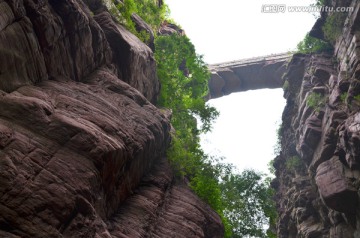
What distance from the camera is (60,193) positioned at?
9773mm

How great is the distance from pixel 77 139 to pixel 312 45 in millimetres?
40360

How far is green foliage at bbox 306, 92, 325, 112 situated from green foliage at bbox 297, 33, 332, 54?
918cm

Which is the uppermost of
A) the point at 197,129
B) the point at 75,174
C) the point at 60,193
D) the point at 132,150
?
the point at 197,129

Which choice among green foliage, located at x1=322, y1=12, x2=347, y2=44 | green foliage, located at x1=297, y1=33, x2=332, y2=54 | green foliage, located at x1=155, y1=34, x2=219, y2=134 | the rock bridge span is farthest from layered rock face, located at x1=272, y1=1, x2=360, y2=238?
the rock bridge span

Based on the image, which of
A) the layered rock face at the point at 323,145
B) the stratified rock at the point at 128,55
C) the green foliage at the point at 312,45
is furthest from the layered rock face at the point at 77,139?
the green foliage at the point at 312,45

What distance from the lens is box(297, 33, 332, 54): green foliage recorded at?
41.2 meters

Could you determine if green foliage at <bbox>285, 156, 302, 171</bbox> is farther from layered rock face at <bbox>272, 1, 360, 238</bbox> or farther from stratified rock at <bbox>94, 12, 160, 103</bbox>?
stratified rock at <bbox>94, 12, 160, 103</bbox>

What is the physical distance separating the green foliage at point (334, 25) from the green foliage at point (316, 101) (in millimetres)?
7080

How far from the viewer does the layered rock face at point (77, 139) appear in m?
9.54

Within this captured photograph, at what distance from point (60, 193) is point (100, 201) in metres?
2.74

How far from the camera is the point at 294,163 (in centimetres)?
3866

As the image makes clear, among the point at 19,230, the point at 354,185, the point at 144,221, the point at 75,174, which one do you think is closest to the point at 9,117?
the point at 75,174

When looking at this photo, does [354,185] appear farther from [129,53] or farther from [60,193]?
[60,193]

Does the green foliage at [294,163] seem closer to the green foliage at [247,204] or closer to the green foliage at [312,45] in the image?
the green foliage at [247,204]
